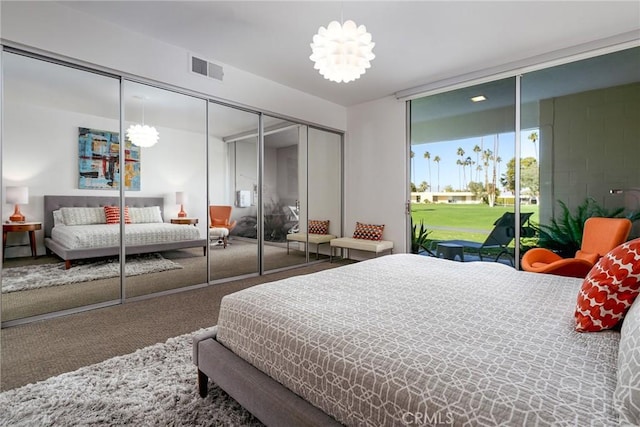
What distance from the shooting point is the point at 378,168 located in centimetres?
546

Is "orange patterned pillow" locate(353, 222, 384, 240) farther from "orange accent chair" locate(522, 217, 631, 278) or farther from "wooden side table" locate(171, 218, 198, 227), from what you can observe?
"wooden side table" locate(171, 218, 198, 227)

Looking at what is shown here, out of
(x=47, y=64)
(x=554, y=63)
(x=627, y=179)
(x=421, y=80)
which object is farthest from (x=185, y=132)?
(x=627, y=179)

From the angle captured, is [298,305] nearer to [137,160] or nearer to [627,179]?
[137,160]

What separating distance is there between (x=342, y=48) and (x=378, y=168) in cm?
327

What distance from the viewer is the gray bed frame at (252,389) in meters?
1.17

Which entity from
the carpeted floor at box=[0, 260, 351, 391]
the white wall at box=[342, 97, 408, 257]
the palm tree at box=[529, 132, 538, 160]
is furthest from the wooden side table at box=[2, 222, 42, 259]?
the palm tree at box=[529, 132, 538, 160]

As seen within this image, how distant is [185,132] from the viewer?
377 centimetres

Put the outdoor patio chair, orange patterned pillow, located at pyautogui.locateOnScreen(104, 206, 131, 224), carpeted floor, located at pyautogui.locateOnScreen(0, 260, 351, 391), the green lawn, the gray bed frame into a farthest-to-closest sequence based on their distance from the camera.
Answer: the green lawn
the outdoor patio chair
orange patterned pillow, located at pyautogui.locateOnScreen(104, 206, 131, 224)
carpeted floor, located at pyautogui.locateOnScreen(0, 260, 351, 391)
the gray bed frame

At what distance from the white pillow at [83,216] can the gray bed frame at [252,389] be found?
228 centimetres

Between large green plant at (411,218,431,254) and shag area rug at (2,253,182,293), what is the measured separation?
11.8 feet

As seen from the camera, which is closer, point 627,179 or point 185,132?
point 627,179

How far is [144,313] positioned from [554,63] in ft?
17.2

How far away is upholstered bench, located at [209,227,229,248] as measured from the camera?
407cm

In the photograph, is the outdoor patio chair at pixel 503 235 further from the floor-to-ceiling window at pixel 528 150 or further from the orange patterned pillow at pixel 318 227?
the orange patterned pillow at pixel 318 227
